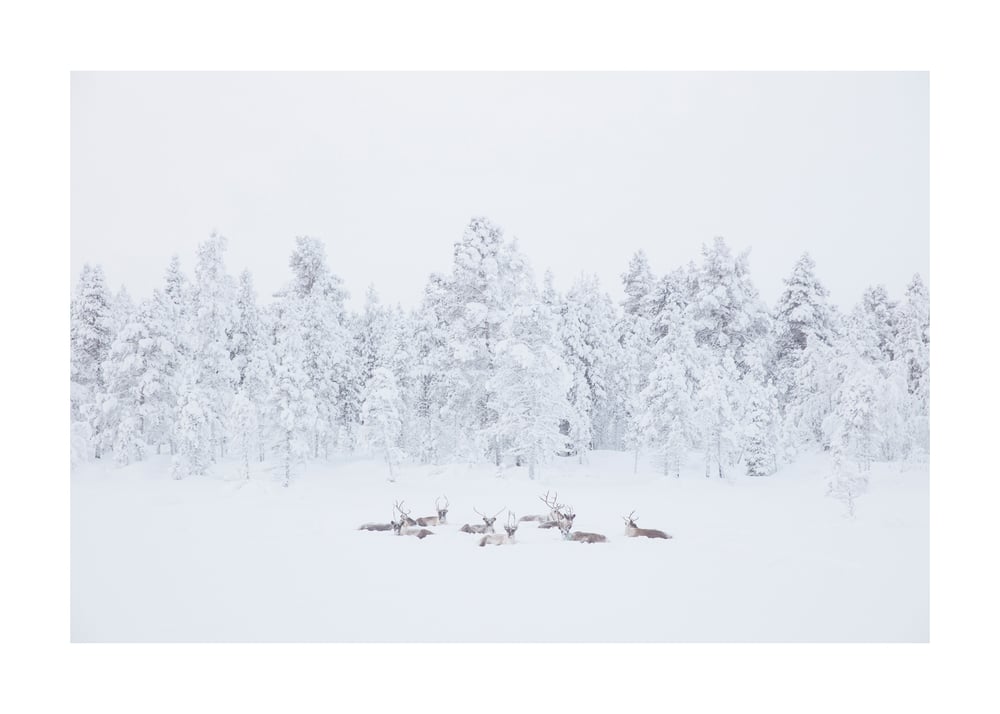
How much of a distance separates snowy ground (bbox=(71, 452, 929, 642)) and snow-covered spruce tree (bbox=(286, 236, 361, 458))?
8.87 metres

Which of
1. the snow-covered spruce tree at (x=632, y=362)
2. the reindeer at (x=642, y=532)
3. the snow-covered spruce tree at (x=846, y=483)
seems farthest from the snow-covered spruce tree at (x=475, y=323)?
the snow-covered spruce tree at (x=846, y=483)

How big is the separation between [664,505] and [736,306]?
12155 mm

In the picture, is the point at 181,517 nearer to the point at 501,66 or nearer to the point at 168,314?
the point at 168,314

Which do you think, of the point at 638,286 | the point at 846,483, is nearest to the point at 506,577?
the point at 846,483

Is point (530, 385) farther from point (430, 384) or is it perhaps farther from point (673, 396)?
point (673, 396)

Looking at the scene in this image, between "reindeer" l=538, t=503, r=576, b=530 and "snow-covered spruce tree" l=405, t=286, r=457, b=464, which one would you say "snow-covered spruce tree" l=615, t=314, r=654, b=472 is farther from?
"reindeer" l=538, t=503, r=576, b=530

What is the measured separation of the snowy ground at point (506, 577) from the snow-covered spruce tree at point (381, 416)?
5.63 metres

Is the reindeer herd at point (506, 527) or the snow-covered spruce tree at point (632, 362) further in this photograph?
the snow-covered spruce tree at point (632, 362)

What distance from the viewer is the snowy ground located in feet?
23.9

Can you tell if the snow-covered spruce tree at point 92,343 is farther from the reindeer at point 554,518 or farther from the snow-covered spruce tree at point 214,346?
the reindeer at point 554,518

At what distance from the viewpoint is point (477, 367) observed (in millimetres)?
20359

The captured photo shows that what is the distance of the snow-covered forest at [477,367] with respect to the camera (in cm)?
1772

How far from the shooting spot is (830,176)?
11.1m

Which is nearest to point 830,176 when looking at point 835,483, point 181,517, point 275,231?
point 835,483
